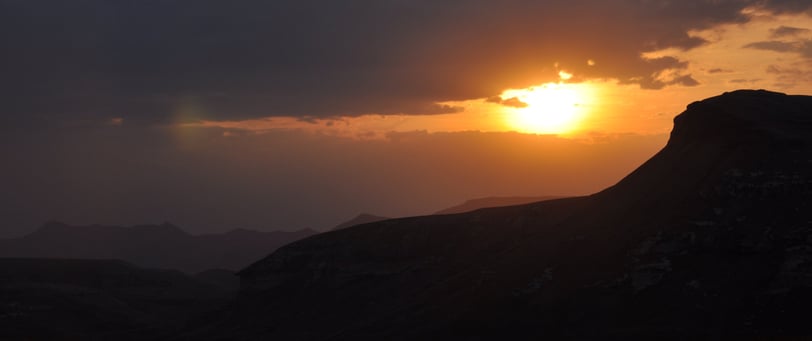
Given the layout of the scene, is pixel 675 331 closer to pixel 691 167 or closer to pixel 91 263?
pixel 691 167

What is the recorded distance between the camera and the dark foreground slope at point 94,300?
357 feet

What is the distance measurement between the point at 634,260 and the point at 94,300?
9266 cm

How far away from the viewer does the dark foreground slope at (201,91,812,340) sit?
199 ft

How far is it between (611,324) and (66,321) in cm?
8455

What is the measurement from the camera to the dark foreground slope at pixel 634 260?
199ft

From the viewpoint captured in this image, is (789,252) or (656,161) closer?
(789,252)

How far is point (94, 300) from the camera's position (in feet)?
415

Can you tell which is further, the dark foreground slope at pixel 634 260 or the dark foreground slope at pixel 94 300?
the dark foreground slope at pixel 94 300

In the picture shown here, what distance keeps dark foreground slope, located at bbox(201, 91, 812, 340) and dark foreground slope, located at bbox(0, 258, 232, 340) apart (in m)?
21.1

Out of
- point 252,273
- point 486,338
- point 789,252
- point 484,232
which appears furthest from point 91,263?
point 789,252

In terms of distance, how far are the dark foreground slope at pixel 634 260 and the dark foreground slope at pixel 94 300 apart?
→ 69.3 feet

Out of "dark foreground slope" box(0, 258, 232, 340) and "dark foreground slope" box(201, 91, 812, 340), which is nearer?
"dark foreground slope" box(201, 91, 812, 340)

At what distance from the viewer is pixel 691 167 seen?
7688 cm

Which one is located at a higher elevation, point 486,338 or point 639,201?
point 639,201
